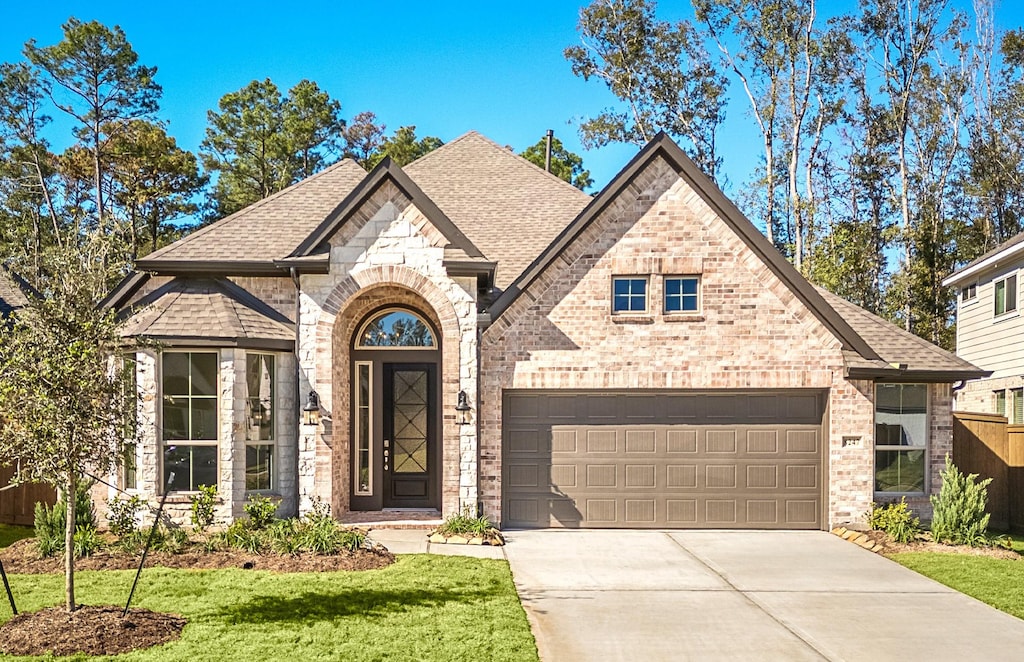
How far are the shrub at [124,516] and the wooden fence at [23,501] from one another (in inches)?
86.7

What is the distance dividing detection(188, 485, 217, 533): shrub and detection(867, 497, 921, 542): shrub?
1044 cm

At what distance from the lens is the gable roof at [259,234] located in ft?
47.4

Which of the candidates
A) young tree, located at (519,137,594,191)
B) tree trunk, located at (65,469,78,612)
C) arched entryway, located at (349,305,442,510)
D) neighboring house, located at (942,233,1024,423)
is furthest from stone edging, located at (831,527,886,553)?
young tree, located at (519,137,594,191)

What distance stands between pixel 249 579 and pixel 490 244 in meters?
8.85

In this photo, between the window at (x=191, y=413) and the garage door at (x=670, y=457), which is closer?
the window at (x=191, y=413)

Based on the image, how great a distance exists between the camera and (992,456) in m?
14.9

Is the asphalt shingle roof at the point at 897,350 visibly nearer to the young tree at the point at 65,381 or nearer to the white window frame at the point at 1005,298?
the white window frame at the point at 1005,298

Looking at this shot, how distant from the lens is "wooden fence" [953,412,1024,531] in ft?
48.8

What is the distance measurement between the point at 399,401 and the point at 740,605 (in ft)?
25.7

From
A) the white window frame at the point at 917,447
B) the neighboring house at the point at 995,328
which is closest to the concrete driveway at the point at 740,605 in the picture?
the white window frame at the point at 917,447

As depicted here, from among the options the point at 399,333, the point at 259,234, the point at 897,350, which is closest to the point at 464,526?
the point at 399,333

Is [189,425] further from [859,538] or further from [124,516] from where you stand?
[859,538]

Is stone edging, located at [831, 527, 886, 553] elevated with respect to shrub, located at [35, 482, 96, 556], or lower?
lower

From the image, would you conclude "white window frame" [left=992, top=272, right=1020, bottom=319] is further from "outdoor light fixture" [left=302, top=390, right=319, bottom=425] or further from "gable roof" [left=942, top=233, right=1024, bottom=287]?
"outdoor light fixture" [left=302, top=390, right=319, bottom=425]
